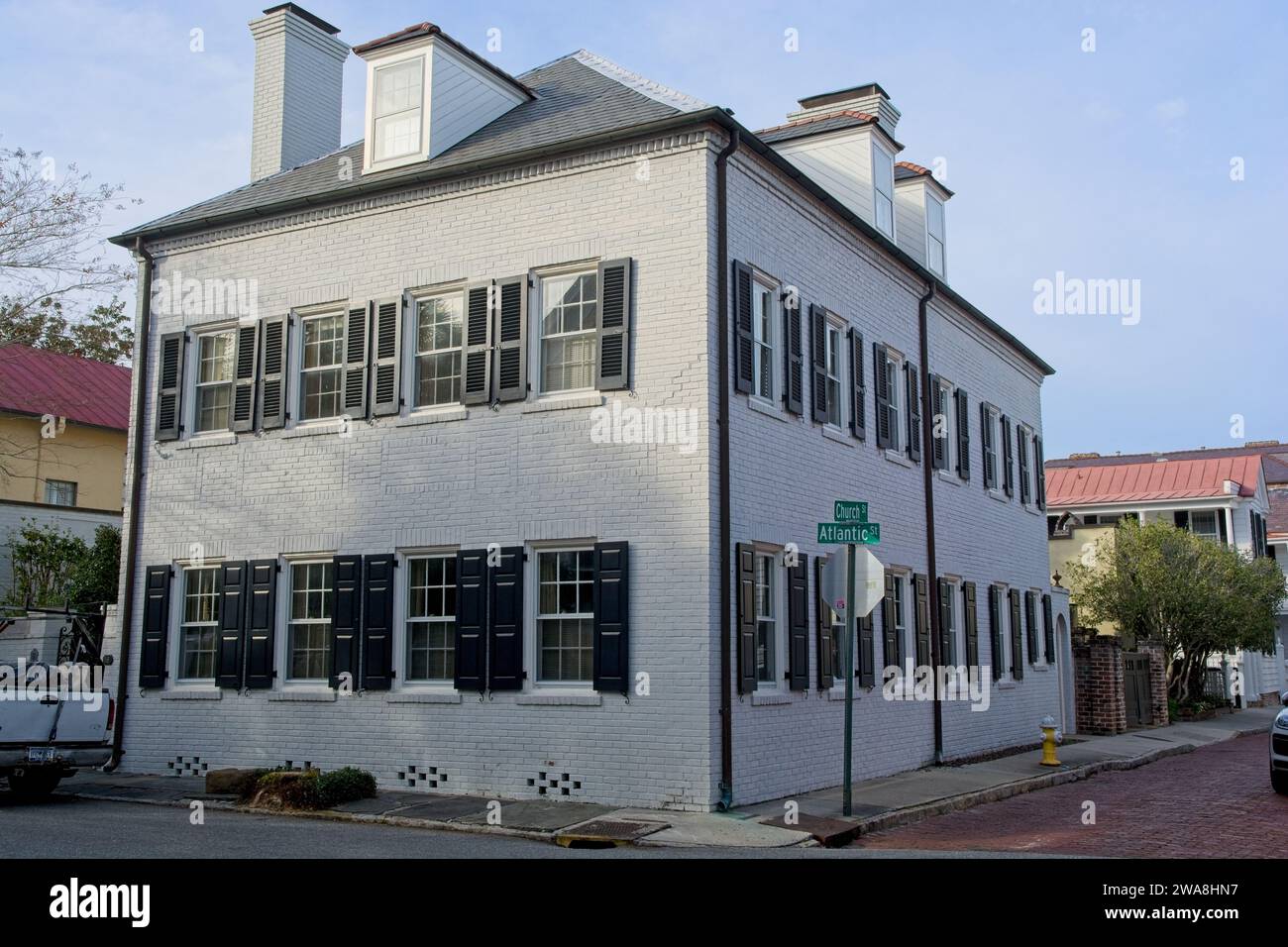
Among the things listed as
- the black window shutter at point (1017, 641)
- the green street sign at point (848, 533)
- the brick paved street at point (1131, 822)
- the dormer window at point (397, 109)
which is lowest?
the brick paved street at point (1131, 822)

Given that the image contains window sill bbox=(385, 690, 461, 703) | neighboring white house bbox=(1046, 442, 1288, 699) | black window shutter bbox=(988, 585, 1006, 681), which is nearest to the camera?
window sill bbox=(385, 690, 461, 703)

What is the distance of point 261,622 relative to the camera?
15750 millimetres

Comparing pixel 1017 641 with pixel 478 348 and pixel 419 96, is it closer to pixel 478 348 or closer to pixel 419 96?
pixel 478 348

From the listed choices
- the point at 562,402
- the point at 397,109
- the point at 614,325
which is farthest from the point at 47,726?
the point at 397,109

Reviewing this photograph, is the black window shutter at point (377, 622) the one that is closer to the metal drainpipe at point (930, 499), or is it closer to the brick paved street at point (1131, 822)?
the brick paved street at point (1131, 822)

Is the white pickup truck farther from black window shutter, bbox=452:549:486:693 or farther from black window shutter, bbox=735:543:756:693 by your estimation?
black window shutter, bbox=735:543:756:693

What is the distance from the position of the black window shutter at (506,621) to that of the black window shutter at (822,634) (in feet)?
12.6

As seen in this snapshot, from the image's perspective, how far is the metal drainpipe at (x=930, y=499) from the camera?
18844 mm

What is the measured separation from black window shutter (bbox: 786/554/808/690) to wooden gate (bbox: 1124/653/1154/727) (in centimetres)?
1376

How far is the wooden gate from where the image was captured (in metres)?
26.5

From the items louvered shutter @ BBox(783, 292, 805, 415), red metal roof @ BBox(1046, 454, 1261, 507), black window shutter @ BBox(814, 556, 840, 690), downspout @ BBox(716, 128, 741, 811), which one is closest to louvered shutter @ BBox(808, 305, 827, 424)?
louvered shutter @ BBox(783, 292, 805, 415)

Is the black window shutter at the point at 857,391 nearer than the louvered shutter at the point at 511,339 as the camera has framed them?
No

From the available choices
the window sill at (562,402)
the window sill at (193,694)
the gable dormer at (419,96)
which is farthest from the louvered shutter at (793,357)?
the window sill at (193,694)

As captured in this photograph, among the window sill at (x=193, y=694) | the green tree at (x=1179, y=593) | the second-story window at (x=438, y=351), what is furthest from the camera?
the green tree at (x=1179, y=593)
